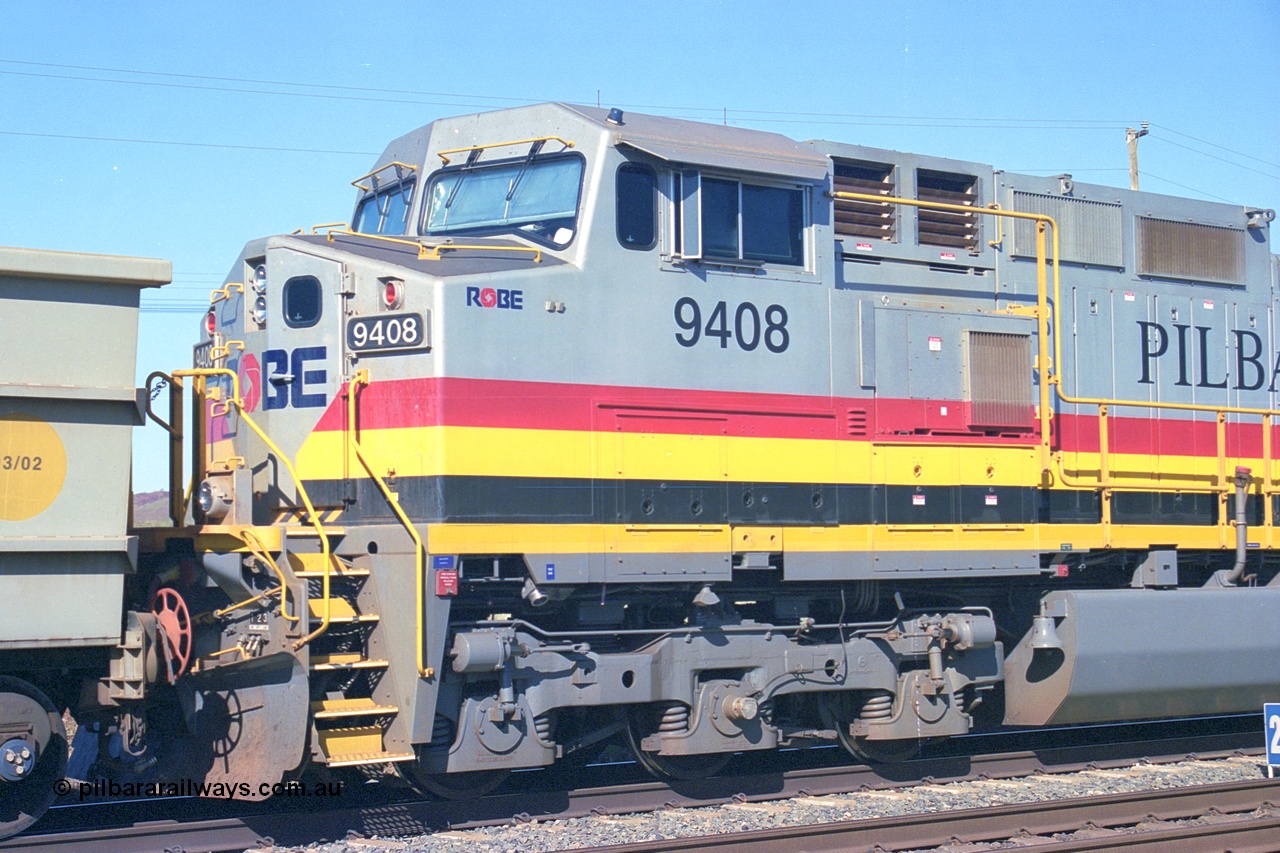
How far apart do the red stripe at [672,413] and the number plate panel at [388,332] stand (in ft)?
0.80

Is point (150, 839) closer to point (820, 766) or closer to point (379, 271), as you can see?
point (379, 271)

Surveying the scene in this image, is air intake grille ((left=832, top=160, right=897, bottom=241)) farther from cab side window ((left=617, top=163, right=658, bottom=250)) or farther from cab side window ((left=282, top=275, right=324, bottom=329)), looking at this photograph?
cab side window ((left=282, top=275, right=324, bottom=329))

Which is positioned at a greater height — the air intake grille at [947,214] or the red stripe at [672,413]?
the air intake grille at [947,214]

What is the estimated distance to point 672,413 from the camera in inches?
371

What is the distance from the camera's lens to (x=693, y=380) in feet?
31.2

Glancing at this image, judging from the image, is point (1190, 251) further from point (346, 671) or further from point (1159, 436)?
point (346, 671)

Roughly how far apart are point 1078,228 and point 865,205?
2.59 m

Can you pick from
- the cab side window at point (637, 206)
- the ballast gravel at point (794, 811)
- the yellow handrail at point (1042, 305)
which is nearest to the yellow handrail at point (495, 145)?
the cab side window at point (637, 206)

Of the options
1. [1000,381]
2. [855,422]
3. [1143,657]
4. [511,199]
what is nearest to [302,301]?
[511,199]

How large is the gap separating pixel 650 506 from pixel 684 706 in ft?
4.83

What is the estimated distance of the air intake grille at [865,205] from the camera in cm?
1068

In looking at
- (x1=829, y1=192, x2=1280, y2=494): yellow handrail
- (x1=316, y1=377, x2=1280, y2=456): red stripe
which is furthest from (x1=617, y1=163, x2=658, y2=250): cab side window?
(x1=829, y1=192, x2=1280, y2=494): yellow handrail

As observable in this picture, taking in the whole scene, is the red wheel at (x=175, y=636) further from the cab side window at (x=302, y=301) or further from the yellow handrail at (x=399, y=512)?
the cab side window at (x=302, y=301)

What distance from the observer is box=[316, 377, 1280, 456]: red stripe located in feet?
28.4
